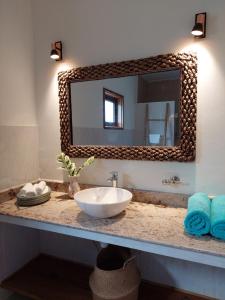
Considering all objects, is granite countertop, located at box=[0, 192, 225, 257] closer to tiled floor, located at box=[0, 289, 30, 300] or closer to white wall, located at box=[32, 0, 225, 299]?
white wall, located at box=[32, 0, 225, 299]

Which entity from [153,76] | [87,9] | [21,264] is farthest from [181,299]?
[87,9]

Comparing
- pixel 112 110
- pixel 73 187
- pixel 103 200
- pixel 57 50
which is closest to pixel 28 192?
pixel 73 187

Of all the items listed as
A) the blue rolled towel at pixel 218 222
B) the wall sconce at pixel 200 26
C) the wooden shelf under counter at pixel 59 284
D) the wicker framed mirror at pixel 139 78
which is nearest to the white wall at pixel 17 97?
the wicker framed mirror at pixel 139 78

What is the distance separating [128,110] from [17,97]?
0.89m

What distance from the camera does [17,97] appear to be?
70.5 inches

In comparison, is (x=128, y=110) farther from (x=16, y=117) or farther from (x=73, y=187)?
(x=16, y=117)

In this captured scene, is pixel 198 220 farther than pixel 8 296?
No

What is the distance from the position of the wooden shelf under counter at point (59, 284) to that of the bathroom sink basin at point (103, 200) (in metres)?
0.69

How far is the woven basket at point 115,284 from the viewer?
53.9 inches

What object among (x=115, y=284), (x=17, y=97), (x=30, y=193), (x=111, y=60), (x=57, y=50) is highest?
(x=57, y=50)

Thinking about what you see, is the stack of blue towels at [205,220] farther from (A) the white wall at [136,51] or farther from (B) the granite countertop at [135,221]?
(A) the white wall at [136,51]

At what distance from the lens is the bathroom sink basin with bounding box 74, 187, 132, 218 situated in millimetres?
1292

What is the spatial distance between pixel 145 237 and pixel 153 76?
3.33ft

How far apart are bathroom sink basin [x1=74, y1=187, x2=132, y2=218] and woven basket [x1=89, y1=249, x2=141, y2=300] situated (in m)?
0.37
